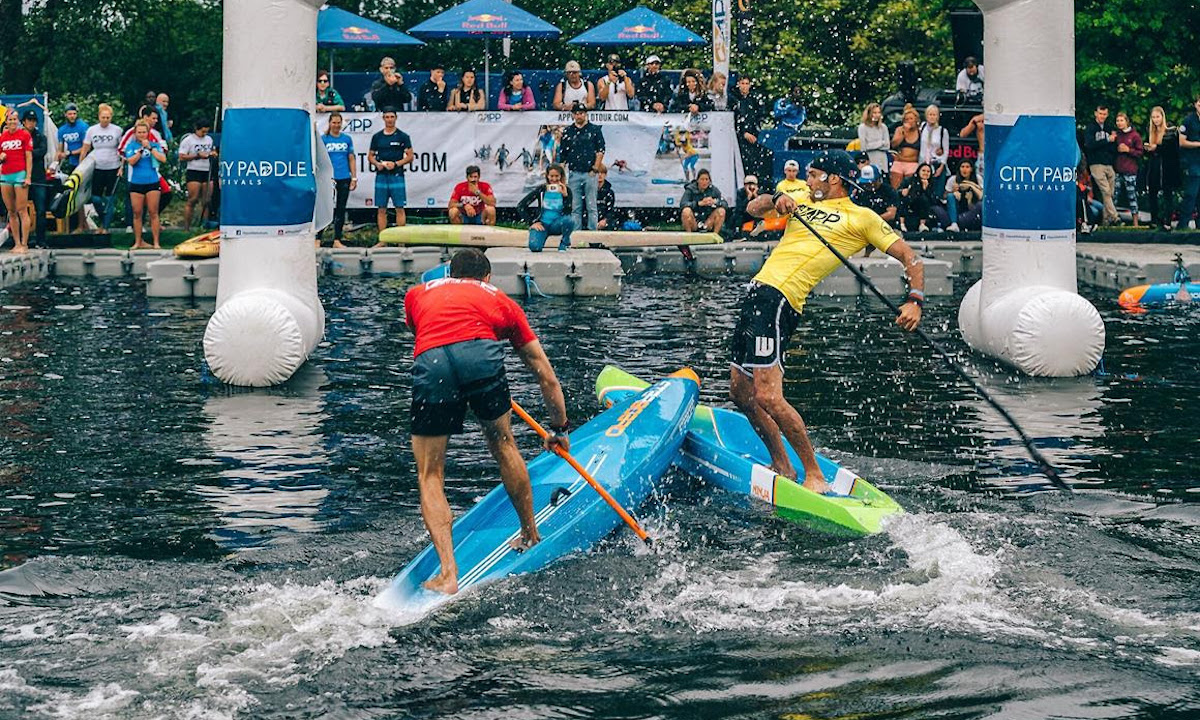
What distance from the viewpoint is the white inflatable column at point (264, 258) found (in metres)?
13.8

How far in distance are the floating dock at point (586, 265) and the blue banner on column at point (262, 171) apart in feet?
18.7

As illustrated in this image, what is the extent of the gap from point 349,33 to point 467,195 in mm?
4052

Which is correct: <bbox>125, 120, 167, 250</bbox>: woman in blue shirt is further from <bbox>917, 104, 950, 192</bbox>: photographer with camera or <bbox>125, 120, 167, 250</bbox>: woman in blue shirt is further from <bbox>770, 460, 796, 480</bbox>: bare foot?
<bbox>770, 460, 796, 480</bbox>: bare foot

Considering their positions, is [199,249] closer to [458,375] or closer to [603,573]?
[458,375]

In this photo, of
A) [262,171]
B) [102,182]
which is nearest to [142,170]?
[102,182]

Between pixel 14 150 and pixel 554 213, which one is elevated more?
pixel 14 150

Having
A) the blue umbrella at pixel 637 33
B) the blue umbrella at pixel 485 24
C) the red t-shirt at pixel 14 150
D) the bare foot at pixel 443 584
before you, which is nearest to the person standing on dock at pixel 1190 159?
the blue umbrella at pixel 637 33

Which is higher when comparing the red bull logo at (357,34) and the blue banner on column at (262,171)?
the red bull logo at (357,34)

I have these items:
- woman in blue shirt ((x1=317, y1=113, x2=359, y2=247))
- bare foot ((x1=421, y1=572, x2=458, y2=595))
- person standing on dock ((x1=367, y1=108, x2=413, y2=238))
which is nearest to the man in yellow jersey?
bare foot ((x1=421, y1=572, x2=458, y2=595))

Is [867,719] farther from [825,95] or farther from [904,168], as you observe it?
[825,95]

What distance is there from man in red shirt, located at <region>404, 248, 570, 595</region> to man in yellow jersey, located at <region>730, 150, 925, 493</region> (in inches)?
76.0

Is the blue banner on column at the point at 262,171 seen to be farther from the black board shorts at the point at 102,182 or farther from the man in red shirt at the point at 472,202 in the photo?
the black board shorts at the point at 102,182

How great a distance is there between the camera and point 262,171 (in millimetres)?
14047

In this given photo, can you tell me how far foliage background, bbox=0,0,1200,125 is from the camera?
2780 centimetres
